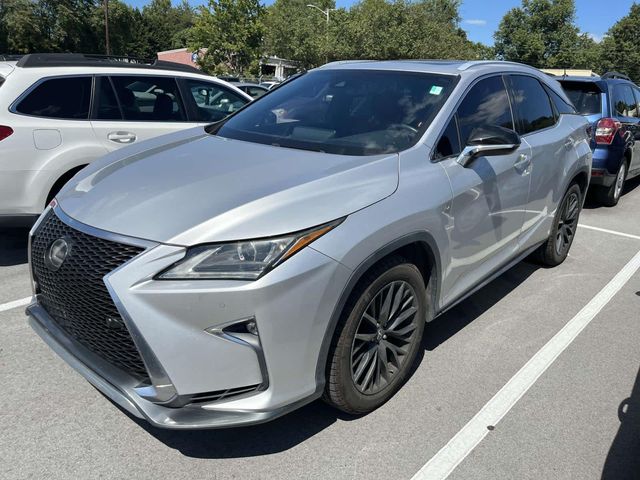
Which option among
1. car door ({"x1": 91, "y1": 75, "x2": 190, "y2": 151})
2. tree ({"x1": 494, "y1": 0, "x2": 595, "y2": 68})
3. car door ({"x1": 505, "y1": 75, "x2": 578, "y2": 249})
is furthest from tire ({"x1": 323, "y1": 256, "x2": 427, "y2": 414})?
tree ({"x1": 494, "y1": 0, "x2": 595, "y2": 68})

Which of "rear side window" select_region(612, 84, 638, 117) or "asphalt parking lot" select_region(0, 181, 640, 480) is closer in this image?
"asphalt parking lot" select_region(0, 181, 640, 480)

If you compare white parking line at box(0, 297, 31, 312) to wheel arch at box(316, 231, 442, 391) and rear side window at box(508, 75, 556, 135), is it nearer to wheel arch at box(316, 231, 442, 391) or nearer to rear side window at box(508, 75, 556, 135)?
wheel arch at box(316, 231, 442, 391)

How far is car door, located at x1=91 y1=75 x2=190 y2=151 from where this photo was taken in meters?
4.89

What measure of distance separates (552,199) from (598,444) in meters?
2.32

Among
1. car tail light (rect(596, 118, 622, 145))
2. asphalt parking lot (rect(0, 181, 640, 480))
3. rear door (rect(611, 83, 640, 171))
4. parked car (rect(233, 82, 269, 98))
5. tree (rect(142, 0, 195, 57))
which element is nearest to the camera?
asphalt parking lot (rect(0, 181, 640, 480))

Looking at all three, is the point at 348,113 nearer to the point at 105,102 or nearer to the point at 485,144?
the point at 485,144

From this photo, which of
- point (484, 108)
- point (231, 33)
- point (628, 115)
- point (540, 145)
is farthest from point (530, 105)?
point (231, 33)

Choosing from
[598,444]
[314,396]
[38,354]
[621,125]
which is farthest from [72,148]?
[621,125]

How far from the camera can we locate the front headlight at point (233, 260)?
207cm

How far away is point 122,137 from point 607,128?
20.6 feet

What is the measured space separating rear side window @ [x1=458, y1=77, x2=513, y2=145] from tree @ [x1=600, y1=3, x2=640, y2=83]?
7139 cm

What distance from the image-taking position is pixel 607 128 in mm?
7328

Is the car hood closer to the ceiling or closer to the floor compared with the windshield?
closer to the floor

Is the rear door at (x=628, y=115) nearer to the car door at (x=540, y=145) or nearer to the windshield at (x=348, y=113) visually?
the car door at (x=540, y=145)
